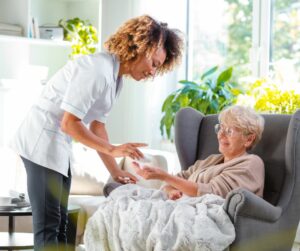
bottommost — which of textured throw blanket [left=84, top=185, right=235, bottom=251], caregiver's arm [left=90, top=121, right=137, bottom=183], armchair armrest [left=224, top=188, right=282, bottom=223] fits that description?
textured throw blanket [left=84, top=185, right=235, bottom=251]

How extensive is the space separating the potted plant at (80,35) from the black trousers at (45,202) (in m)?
3.03

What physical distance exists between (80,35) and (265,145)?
284 cm

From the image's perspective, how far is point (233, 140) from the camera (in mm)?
3041

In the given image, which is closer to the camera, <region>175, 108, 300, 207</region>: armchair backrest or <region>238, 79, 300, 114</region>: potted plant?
<region>175, 108, 300, 207</region>: armchair backrest

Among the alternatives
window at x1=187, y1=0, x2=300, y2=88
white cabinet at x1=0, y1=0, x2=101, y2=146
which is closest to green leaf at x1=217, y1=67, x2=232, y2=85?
window at x1=187, y1=0, x2=300, y2=88

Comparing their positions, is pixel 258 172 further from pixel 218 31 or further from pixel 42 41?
pixel 42 41

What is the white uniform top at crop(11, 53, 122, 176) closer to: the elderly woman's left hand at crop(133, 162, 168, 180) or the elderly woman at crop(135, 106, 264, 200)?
the elderly woman's left hand at crop(133, 162, 168, 180)

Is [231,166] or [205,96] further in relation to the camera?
[205,96]

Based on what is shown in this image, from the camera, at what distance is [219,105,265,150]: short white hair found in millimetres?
3029

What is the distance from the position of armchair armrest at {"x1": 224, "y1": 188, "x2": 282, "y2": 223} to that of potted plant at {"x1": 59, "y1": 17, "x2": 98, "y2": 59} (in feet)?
10.3

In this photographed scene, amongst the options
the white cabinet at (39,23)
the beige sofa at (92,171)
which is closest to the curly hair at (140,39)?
the beige sofa at (92,171)

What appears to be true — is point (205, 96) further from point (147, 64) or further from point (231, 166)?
point (147, 64)

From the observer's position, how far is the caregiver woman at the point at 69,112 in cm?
261

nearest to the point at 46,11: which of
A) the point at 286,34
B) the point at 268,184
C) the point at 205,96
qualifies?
the point at 205,96
